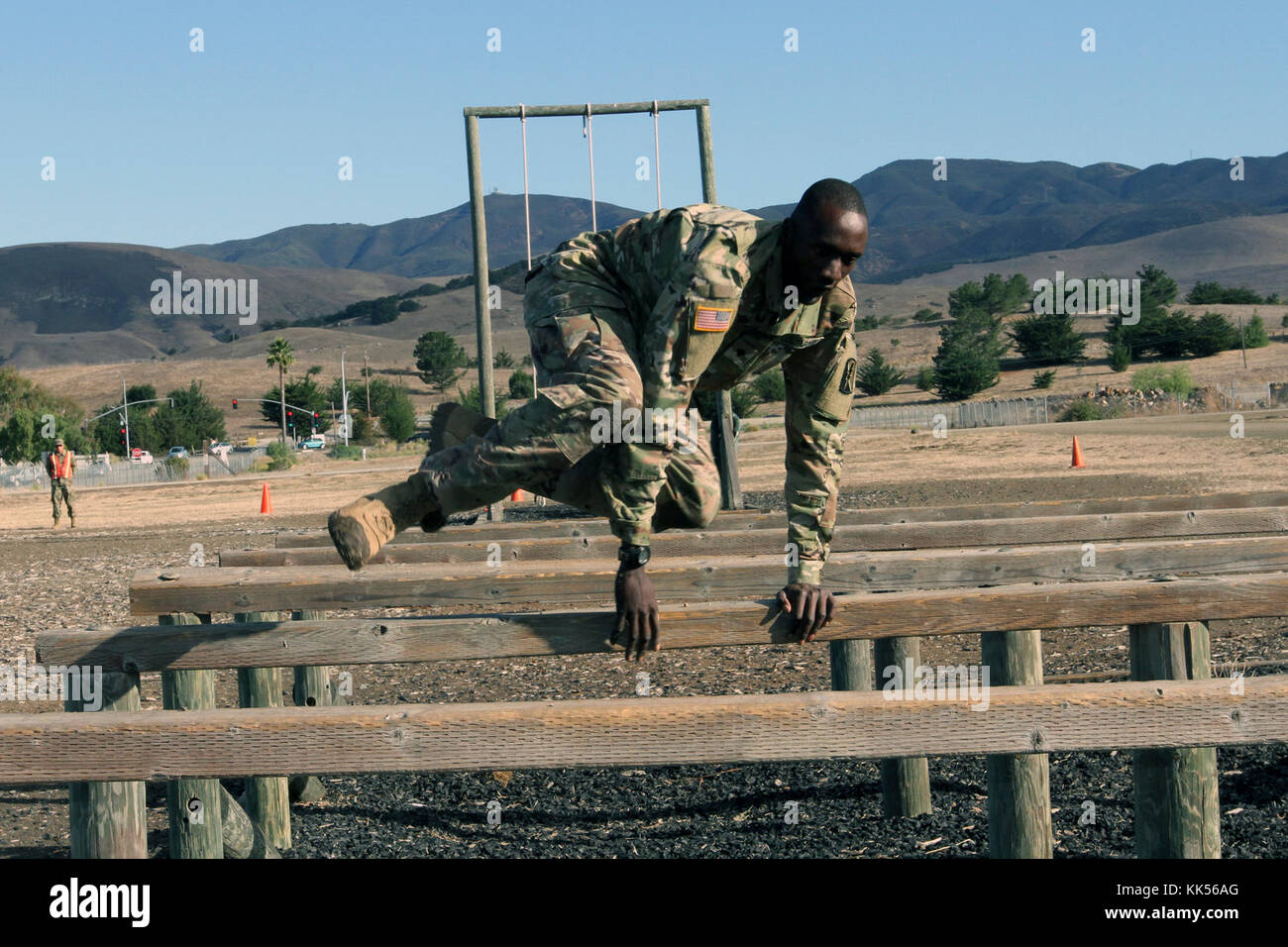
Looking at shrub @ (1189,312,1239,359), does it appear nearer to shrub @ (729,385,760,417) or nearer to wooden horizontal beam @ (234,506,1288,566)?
shrub @ (729,385,760,417)

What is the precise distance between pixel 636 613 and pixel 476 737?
0.60 m

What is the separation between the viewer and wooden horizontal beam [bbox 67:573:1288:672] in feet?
12.9

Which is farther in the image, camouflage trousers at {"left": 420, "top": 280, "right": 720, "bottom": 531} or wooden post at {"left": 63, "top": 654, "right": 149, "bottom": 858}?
camouflage trousers at {"left": 420, "top": 280, "right": 720, "bottom": 531}

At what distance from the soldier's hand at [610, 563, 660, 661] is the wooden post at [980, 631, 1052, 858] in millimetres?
1519

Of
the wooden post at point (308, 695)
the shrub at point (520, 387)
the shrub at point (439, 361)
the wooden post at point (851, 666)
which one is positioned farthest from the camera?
the shrub at point (439, 361)

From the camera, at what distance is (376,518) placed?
Answer: 4207mm

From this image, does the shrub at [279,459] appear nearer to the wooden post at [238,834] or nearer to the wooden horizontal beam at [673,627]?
the wooden post at [238,834]

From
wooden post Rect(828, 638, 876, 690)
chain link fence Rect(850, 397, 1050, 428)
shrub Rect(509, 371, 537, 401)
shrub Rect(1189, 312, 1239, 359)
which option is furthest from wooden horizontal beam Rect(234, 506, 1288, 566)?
shrub Rect(509, 371, 537, 401)

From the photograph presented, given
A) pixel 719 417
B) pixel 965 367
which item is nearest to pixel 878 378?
pixel 965 367

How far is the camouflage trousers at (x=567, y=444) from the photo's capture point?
4074 millimetres

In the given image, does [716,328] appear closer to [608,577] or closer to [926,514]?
[608,577]

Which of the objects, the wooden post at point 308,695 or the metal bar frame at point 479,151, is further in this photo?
the metal bar frame at point 479,151

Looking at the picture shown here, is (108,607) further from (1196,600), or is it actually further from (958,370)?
(958,370)

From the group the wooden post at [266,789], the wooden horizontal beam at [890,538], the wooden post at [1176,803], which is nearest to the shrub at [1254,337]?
the wooden horizontal beam at [890,538]
